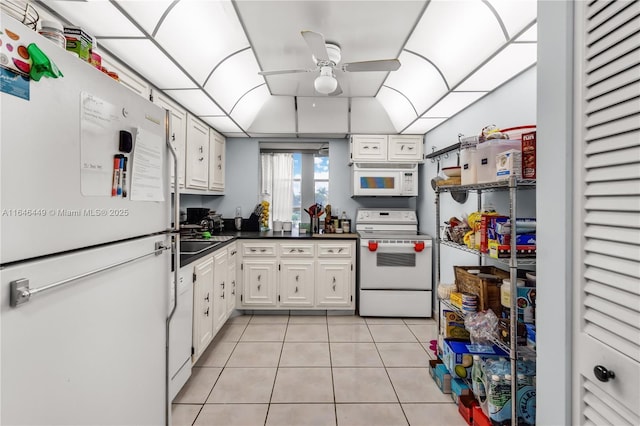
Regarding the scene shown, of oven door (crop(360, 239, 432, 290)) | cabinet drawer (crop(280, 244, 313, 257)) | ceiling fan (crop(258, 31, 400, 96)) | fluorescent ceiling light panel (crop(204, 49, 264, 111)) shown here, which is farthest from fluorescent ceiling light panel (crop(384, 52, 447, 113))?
cabinet drawer (crop(280, 244, 313, 257))

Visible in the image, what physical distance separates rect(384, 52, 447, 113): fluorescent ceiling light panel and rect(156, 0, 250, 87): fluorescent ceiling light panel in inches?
54.1

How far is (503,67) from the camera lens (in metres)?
2.07

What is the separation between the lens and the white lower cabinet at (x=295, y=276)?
3.58 metres

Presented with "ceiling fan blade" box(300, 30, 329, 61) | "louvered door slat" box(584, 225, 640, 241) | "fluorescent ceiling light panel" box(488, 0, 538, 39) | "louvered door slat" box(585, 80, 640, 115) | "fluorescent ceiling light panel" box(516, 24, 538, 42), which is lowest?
"louvered door slat" box(584, 225, 640, 241)

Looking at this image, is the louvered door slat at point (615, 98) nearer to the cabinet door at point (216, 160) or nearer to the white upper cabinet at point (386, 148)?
the white upper cabinet at point (386, 148)

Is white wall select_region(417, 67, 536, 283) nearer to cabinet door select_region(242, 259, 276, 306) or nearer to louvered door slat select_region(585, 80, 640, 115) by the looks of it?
louvered door slat select_region(585, 80, 640, 115)

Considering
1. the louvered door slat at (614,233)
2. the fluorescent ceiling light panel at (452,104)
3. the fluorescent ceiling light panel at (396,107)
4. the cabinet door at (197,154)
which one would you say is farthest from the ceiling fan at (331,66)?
the louvered door slat at (614,233)

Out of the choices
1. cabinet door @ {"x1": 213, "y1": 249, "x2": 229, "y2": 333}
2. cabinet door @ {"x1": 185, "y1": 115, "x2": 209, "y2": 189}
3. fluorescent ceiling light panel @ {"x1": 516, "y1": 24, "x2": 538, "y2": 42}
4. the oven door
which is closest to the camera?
fluorescent ceiling light panel @ {"x1": 516, "y1": 24, "x2": 538, "y2": 42}

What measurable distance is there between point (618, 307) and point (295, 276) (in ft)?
10.1

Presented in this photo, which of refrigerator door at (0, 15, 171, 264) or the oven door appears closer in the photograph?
refrigerator door at (0, 15, 171, 264)

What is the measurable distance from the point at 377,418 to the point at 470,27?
2565 mm

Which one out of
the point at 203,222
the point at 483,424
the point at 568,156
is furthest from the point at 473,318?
the point at 203,222

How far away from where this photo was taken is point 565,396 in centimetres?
84

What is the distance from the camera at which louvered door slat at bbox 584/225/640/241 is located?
0.68m
